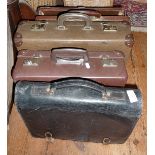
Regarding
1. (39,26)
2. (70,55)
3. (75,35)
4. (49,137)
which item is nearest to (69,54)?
(70,55)

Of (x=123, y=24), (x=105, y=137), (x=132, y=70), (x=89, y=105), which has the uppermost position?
(x=123, y=24)

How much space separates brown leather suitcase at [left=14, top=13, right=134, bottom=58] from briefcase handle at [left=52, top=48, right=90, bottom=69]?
0.41 feet

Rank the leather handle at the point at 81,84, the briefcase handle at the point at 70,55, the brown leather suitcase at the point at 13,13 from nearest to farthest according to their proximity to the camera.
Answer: the leather handle at the point at 81,84
the briefcase handle at the point at 70,55
the brown leather suitcase at the point at 13,13

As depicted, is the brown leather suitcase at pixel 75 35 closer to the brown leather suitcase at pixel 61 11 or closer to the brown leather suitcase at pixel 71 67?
the brown leather suitcase at pixel 71 67

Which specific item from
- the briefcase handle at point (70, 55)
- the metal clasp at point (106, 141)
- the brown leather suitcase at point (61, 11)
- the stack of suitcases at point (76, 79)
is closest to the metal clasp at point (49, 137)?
the stack of suitcases at point (76, 79)

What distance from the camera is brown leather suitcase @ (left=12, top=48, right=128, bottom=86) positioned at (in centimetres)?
117

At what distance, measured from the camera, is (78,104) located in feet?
3.44

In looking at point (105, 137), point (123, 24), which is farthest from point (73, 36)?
point (105, 137)

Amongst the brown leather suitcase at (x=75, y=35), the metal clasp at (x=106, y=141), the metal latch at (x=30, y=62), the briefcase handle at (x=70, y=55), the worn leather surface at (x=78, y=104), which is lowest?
the metal clasp at (x=106, y=141)

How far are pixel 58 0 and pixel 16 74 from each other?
971 millimetres

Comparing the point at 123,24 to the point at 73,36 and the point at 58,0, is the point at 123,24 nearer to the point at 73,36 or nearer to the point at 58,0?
the point at 73,36

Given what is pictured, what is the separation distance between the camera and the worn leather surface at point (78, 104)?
1.04 m

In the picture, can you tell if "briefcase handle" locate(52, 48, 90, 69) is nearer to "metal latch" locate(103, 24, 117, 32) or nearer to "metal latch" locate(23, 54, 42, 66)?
"metal latch" locate(23, 54, 42, 66)
